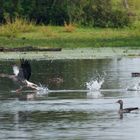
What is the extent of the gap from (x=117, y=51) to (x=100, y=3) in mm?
16859

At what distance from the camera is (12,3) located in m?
67.2

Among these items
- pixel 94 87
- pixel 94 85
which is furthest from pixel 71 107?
pixel 94 85

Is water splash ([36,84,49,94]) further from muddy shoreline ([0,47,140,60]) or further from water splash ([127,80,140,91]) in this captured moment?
muddy shoreline ([0,47,140,60])

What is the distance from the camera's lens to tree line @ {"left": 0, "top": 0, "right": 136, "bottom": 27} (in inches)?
2559

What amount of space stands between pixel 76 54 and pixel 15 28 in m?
10.4

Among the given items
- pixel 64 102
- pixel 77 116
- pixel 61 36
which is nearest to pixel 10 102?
pixel 64 102

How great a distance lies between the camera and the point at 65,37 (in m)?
57.9

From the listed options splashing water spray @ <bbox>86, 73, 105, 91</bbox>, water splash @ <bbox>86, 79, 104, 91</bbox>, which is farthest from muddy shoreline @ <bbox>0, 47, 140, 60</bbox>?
water splash @ <bbox>86, 79, 104, 91</bbox>

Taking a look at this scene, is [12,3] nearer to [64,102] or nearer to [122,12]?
[122,12]

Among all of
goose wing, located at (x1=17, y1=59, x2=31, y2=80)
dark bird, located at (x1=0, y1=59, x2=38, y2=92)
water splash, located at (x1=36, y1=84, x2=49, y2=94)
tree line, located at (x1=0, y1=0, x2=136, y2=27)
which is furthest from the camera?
tree line, located at (x1=0, y1=0, x2=136, y2=27)

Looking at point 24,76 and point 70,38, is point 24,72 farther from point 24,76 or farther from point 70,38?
point 70,38

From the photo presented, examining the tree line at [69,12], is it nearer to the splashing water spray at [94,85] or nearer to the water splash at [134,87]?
the splashing water spray at [94,85]

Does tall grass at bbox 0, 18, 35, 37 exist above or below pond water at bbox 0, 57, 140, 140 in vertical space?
above

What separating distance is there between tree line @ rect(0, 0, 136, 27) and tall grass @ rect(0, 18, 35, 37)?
146 inches
